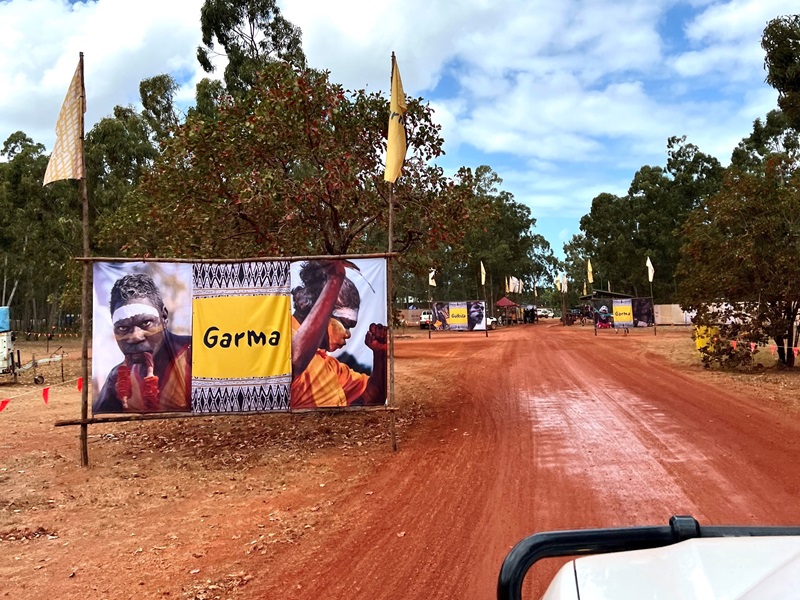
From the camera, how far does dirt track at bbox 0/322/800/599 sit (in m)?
3.96

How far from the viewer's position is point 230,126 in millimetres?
9719

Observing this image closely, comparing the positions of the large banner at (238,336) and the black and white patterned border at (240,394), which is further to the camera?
the black and white patterned border at (240,394)

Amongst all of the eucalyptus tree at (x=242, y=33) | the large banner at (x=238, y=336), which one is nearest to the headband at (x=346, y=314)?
the large banner at (x=238, y=336)

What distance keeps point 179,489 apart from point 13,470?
262 centimetres

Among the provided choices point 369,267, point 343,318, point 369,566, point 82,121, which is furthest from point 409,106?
point 369,566

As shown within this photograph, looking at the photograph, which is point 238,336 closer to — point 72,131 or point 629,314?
point 72,131

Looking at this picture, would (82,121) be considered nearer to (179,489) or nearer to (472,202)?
(179,489)

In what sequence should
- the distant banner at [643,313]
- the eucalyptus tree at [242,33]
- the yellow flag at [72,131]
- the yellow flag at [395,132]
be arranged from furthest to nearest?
the distant banner at [643,313], the eucalyptus tree at [242,33], the yellow flag at [395,132], the yellow flag at [72,131]

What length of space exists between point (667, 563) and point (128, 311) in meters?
7.18

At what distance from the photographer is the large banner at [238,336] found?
23.8ft

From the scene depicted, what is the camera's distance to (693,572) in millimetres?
1438

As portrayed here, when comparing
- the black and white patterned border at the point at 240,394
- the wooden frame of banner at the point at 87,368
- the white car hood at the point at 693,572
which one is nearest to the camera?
the white car hood at the point at 693,572

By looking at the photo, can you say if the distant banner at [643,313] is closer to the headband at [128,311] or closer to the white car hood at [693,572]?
the headband at [128,311]

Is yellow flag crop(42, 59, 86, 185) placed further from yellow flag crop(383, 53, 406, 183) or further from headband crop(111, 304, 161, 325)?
yellow flag crop(383, 53, 406, 183)
